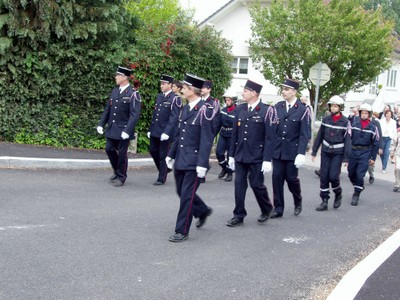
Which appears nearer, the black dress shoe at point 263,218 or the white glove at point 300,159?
the black dress shoe at point 263,218

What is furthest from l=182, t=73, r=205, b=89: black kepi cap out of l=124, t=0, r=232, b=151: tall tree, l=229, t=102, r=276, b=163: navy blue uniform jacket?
l=124, t=0, r=232, b=151: tall tree

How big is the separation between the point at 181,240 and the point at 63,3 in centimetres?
773

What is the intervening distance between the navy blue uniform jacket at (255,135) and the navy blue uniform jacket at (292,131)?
0.87 m

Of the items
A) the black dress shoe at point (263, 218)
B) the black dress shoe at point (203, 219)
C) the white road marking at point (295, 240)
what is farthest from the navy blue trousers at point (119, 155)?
the white road marking at point (295, 240)

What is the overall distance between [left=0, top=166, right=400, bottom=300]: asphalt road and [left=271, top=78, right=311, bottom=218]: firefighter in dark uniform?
535 millimetres

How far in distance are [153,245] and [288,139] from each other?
303 centimetres

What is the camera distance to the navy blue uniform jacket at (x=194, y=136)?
6809 mm

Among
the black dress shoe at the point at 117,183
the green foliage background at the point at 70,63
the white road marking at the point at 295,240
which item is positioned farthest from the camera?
the green foliage background at the point at 70,63

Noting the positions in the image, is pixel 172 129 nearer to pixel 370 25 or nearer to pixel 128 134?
pixel 128 134

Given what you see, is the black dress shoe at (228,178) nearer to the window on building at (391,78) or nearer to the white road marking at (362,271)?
the white road marking at (362,271)

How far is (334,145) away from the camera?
9.46 meters

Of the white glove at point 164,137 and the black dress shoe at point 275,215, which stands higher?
the white glove at point 164,137

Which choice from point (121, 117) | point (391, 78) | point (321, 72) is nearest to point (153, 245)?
point (121, 117)

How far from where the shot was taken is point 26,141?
42.3ft
